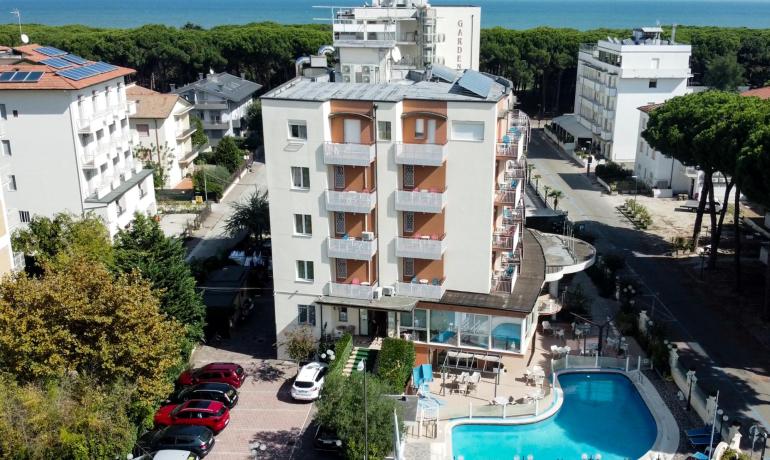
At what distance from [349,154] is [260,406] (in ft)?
41.3

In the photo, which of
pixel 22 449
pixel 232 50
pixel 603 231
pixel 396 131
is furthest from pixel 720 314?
pixel 232 50

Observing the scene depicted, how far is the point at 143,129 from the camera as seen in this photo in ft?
224

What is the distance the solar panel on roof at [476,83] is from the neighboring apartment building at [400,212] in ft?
0.25

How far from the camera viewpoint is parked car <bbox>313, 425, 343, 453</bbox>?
2870 centimetres

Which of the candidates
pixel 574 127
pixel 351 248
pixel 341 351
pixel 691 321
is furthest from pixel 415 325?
pixel 574 127

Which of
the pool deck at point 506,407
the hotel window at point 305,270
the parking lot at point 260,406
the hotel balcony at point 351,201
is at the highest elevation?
the hotel balcony at point 351,201

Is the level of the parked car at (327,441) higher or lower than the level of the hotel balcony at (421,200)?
lower

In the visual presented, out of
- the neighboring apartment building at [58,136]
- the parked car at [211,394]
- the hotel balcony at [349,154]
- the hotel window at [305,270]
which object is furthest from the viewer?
the neighboring apartment building at [58,136]

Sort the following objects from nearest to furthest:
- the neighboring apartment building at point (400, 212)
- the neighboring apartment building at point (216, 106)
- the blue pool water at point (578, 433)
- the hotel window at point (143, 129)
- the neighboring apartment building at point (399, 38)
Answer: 1. the blue pool water at point (578, 433)
2. the neighboring apartment building at point (400, 212)
3. the neighboring apartment building at point (399, 38)
4. the hotel window at point (143, 129)
5. the neighboring apartment building at point (216, 106)

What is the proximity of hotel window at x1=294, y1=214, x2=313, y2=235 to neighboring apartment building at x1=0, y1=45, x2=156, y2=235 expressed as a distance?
68.5ft

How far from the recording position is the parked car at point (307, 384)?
32719 mm

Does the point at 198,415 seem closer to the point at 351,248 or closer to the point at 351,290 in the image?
the point at 351,290

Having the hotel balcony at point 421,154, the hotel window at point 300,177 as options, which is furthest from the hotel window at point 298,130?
the hotel balcony at point 421,154

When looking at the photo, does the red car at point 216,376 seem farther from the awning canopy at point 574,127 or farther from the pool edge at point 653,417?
the awning canopy at point 574,127
